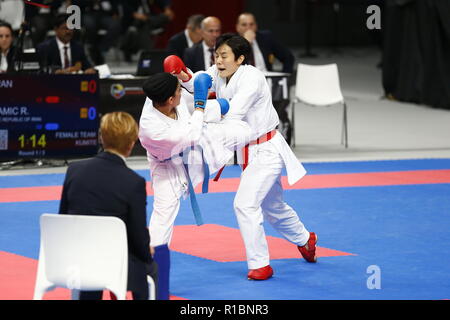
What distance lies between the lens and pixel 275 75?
13.4 m

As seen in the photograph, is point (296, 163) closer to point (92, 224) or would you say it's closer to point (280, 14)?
point (92, 224)

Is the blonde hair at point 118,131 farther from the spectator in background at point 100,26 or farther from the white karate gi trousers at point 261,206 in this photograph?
the spectator in background at point 100,26

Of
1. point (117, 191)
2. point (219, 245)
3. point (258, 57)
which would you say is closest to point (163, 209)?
point (117, 191)

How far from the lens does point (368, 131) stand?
15.5 meters

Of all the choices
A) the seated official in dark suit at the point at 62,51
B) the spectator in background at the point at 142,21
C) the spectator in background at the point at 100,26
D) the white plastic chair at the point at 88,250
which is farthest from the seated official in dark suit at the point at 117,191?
the spectator in background at the point at 142,21

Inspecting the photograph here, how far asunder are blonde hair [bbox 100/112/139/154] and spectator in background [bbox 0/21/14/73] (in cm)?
802

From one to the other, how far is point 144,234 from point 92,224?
0.37m

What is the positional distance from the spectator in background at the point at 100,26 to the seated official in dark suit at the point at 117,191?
16711mm

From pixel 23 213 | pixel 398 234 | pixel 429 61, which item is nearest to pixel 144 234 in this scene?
pixel 398 234

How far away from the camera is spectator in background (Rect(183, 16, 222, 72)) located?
44.1 feet

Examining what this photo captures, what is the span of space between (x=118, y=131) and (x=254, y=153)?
8.02ft

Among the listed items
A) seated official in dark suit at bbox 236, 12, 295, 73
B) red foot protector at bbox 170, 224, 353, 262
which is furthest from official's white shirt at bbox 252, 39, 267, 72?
red foot protector at bbox 170, 224, 353, 262

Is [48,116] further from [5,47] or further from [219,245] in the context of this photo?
[219,245]

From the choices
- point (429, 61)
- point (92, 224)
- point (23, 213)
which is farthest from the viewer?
point (429, 61)
